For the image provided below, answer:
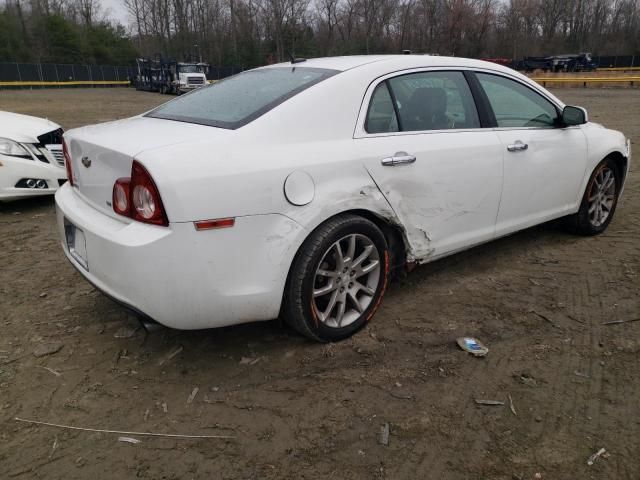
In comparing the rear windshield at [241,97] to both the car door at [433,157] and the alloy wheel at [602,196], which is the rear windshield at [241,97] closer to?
the car door at [433,157]

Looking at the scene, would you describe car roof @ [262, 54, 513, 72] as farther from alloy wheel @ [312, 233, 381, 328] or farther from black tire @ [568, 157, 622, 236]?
black tire @ [568, 157, 622, 236]

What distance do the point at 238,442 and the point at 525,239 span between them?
3.49 meters

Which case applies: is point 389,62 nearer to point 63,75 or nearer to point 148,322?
point 148,322

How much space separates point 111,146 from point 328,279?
4.42 feet

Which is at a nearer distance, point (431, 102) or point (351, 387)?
point (351, 387)

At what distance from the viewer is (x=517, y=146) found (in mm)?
3816

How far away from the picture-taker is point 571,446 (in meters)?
2.34

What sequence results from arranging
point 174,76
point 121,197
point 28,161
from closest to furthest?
1. point 121,197
2. point 28,161
3. point 174,76

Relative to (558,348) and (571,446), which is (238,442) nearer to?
(571,446)

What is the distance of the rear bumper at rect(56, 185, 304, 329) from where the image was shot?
245 cm

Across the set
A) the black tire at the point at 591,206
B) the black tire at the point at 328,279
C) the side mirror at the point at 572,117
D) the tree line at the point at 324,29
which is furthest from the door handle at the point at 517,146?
the tree line at the point at 324,29

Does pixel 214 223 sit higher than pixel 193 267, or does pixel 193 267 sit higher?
pixel 214 223

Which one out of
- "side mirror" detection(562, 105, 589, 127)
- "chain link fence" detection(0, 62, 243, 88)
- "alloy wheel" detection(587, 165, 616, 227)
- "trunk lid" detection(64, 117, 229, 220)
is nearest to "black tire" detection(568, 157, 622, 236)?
"alloy wheel" detection(587, 165, 616, 227)

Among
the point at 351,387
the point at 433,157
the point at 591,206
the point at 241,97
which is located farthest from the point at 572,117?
the point at 351,387
